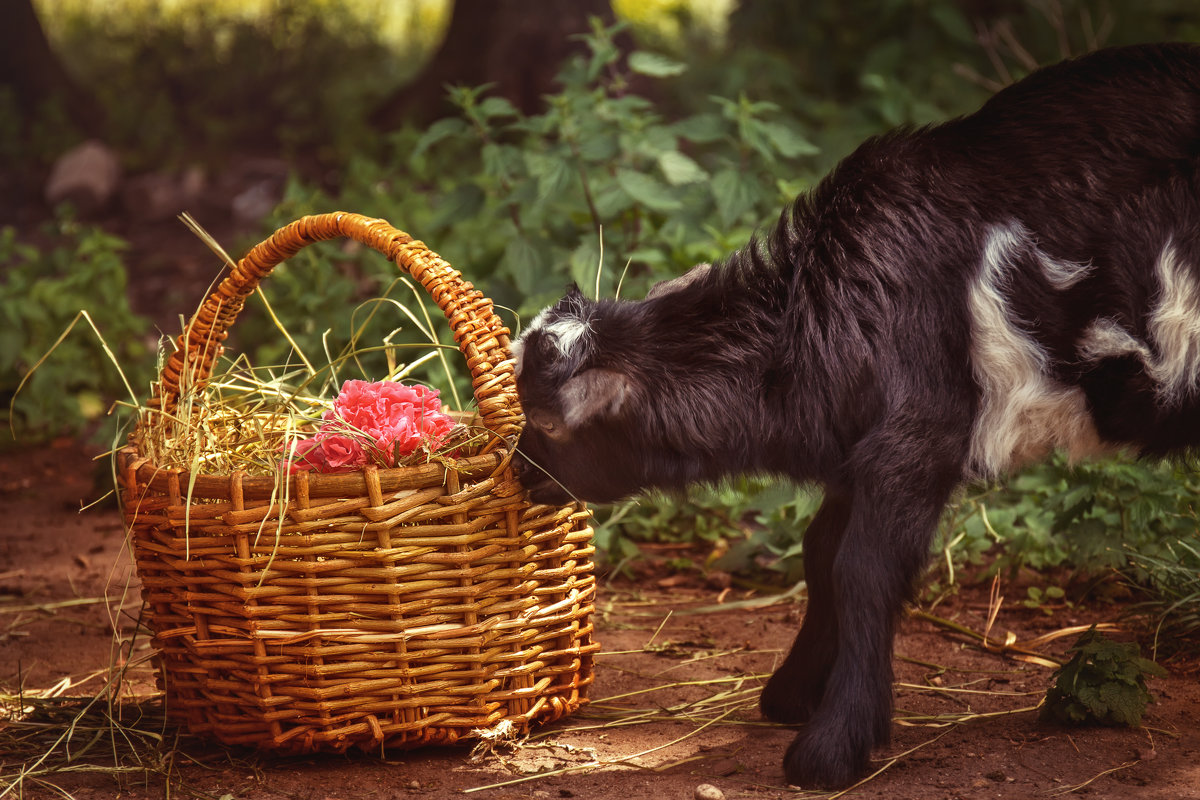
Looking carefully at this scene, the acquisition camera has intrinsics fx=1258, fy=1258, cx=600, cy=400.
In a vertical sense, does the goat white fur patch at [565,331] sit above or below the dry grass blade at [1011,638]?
above

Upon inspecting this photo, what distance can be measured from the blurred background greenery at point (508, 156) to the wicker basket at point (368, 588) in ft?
2.06

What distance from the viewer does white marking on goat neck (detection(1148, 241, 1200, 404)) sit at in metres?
2.93

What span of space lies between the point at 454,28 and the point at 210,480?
787 centimetres

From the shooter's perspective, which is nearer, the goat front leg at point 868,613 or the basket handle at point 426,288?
the goat front leg at point 868,613

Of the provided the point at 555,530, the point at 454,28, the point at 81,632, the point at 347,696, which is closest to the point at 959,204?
the point at 555,530

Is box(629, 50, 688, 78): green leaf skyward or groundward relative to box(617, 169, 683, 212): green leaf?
skyward

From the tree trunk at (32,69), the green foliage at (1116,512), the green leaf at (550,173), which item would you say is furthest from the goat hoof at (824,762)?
the tree trunk at (32,69)

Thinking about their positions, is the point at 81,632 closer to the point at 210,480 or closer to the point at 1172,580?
Answer: the point at 210,480

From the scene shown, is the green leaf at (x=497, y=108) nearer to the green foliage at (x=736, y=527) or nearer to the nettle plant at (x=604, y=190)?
the nettle plant at (x=604, y=190)

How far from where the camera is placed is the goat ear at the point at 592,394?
3.18 m

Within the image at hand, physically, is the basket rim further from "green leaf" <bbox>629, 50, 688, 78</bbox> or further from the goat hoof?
"green leaf" <bbox>629, 50, 688, 78</bbox>

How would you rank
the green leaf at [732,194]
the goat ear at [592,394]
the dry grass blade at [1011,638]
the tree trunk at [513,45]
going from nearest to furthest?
the goat ear at [592,394] → the dry grass blade at [1011,638] → the green leaf at [732,194] → the tree trunk at [513,45]

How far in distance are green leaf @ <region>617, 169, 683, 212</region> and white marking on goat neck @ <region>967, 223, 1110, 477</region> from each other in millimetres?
2416

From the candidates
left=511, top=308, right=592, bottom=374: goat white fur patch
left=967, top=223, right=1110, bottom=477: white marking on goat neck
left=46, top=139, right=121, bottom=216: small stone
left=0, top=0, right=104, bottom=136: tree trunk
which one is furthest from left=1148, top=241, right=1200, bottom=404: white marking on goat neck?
left=0, top=0, right=104, bottom=136: tree trunk
